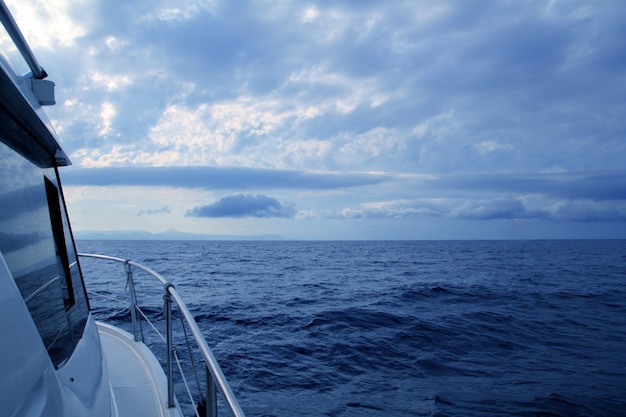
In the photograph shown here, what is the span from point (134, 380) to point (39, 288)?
84.2 inches

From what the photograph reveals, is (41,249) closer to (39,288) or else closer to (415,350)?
(39,288)

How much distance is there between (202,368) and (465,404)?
4.40 meters

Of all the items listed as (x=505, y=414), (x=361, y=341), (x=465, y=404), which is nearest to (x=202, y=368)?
(x=361, y=341)

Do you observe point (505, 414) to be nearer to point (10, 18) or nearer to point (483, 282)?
point (10, 18)

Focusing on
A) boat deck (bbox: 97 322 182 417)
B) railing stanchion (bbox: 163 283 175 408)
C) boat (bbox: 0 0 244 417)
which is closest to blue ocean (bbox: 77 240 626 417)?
boat deck (bbox: 97 322 182 417)

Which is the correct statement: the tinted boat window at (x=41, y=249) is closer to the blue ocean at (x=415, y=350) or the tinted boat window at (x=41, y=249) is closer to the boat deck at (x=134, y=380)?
the boat deck at (x=134, y=380)

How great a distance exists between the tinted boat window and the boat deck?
87 cm

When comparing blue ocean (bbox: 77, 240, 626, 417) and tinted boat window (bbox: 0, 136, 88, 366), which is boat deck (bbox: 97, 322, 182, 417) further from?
blue ocean (bbox: 77, 240, 626, 417)

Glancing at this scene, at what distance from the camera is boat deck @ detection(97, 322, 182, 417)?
292cm

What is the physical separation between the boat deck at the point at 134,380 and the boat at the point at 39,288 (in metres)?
0.08

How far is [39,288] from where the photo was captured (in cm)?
167

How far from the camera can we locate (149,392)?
3.22 metres

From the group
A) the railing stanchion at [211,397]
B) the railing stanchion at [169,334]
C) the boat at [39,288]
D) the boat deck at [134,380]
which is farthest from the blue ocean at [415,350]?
the railing stanchion at [211,397]

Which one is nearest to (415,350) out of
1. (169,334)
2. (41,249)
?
(169,334)
